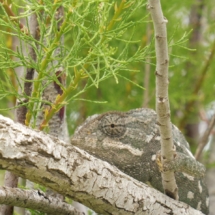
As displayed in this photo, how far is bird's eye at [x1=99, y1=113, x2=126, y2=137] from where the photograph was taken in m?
1.62

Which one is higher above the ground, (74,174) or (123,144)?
(123,144)

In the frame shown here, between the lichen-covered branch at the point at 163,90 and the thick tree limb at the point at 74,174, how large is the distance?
52mm

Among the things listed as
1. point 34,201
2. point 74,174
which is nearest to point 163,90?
point 74,174

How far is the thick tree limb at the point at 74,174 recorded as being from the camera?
1093 millimetres

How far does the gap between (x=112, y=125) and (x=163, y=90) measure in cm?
43

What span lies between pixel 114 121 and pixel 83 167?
1.40 ft

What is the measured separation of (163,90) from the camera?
121 centimetres

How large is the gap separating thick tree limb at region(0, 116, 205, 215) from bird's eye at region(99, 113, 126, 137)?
0.94 ft

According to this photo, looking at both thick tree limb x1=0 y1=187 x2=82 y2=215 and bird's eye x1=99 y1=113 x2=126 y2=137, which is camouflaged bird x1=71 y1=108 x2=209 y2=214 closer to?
bird's eye x1=99 y1=113 x2=126 y2=137

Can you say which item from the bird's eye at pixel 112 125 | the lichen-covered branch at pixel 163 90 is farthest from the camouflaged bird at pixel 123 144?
the lichen-covered branch at pixel 163 90

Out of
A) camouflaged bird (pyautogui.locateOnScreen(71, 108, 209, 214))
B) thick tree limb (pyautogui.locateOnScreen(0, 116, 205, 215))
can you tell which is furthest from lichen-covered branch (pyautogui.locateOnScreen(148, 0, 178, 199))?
camouflaged bird (pyautogui.locateOnScreen(71, 108, 209, 214))

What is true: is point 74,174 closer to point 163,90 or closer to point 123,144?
point 163,90

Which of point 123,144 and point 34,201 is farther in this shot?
point 123,144

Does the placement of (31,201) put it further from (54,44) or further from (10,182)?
(54,44)
